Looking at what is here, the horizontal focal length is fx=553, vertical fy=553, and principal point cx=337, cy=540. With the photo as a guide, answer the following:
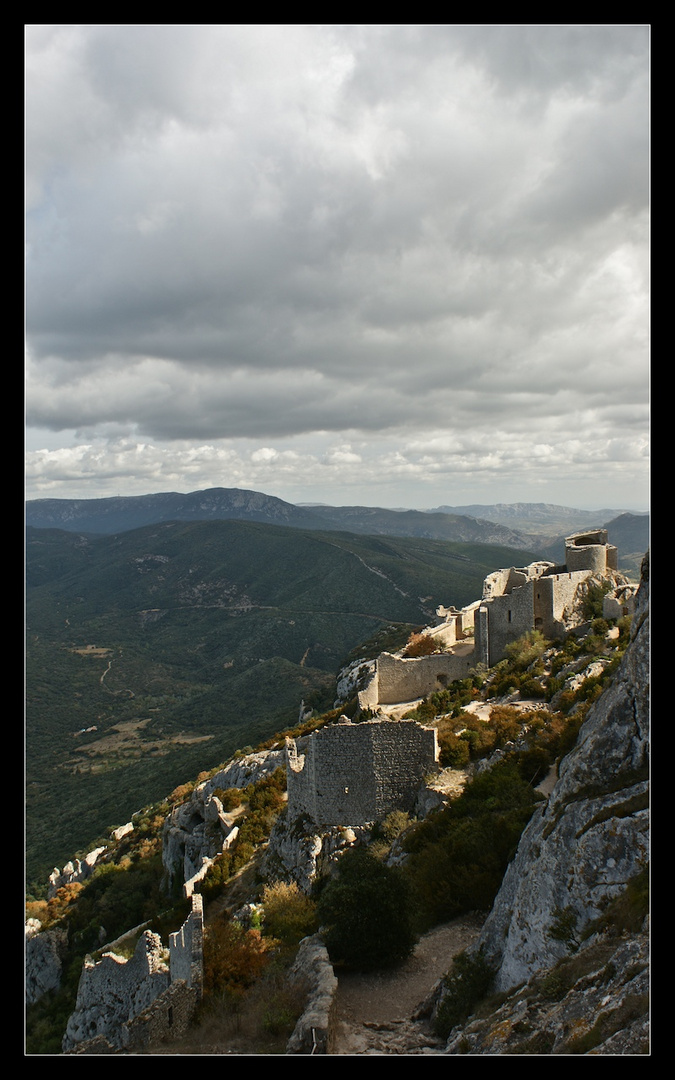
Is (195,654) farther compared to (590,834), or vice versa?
(195,654)

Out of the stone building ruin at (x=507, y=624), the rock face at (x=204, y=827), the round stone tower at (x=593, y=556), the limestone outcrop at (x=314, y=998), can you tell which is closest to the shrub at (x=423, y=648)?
the stone building ruin at (x=507, y=624)

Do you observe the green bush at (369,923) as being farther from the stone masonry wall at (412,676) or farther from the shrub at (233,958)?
the stone masonry wall at (412,676)

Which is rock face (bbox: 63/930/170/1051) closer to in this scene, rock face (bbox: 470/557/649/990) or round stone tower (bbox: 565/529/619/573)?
rock face (bbox: 470/557/649/990)

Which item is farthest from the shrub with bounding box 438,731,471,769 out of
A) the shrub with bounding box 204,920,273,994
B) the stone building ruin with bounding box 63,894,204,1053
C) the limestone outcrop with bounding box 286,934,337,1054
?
the stone building ruin with bounding box 63,894,204,1053

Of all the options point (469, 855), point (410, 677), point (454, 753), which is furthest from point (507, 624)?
point (469, 855)

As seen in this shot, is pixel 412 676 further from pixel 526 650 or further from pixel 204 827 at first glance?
pixel 204 827
